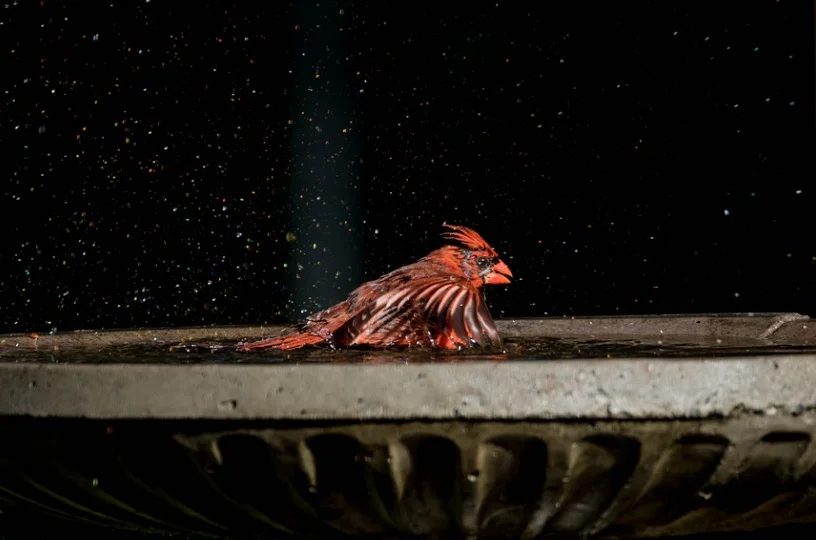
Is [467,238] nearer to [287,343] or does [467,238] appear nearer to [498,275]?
[498,275]

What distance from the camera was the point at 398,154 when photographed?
375 centimetres

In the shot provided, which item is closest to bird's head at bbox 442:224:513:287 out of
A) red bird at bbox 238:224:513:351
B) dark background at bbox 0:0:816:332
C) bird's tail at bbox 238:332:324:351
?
red bird at bbox 238:224:513:351

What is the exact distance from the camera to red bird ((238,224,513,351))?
4.78 feet

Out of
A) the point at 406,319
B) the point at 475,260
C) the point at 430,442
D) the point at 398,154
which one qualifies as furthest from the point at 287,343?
the point at 398,154

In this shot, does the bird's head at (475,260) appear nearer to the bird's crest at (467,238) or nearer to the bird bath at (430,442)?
the bird's crest at (467,238)

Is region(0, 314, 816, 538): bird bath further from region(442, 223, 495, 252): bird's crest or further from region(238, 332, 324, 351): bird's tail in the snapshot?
region(442, 223, 495, 252): bird's crest

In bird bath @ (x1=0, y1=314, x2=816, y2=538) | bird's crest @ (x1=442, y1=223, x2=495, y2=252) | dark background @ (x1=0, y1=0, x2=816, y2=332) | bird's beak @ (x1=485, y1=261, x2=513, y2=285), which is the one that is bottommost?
bird bath @ (x1=0, y1=314, x2=816, y2=538)

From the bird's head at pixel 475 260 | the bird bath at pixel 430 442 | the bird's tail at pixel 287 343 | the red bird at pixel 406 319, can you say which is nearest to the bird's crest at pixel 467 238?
the bird's head at pixel 475 260

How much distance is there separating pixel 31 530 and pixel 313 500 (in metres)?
1.45

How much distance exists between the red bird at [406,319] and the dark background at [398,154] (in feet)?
7.02

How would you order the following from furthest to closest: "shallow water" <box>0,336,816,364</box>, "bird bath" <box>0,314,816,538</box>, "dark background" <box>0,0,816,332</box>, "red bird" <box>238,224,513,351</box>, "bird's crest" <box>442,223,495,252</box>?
"dark background" <box>0,0,816,332</box>, "bird's crest" <box>442,223,495,252</box>, "red bird" <box>238,224,513,351</box>, "shallow water" <box>0,336,816,364</box>, "bird bath" <box>0,314,816,538</box>

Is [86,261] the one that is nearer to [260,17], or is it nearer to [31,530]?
[260,17]

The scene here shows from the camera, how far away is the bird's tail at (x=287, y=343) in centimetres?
152

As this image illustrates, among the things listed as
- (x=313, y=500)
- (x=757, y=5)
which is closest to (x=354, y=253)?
(x=757, y=5)
